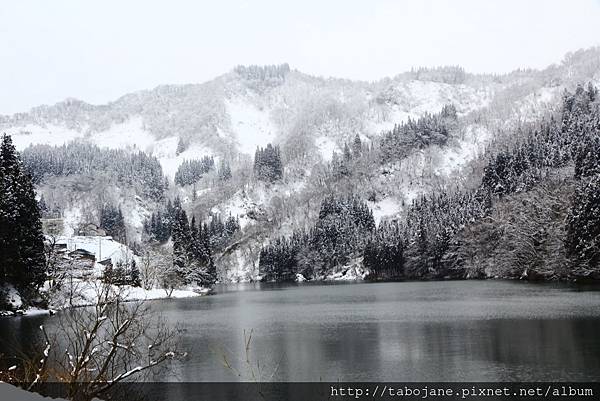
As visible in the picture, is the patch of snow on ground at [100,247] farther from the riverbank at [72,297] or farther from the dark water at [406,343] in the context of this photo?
the dark water at [406,343]

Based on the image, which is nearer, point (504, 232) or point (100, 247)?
point (504, 232)

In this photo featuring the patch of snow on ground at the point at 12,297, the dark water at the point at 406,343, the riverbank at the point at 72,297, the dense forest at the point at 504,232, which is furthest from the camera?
the dense forest at the point at 504,232

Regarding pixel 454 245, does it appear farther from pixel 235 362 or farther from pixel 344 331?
pixel 235 362

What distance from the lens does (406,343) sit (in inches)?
1348

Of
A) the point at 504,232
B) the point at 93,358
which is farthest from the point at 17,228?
the point at 504,232

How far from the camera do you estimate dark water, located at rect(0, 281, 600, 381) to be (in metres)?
26.3

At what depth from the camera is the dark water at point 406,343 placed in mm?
26297

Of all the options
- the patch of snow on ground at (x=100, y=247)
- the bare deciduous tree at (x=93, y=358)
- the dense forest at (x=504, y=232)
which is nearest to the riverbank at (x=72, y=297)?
the bare deciduous tree at (x=93, y=358)

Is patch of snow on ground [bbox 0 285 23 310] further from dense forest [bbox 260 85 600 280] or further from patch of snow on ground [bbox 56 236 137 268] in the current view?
dense forest [bbox 260 85 600 280]

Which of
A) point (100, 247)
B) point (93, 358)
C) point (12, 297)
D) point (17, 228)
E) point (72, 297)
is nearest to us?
point (93, 358)

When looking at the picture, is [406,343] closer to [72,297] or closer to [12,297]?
[12,297]

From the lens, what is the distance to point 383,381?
985 inches

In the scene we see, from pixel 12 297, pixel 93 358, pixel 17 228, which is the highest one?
pixel 93 358

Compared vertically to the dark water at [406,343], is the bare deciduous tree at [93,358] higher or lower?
higher
